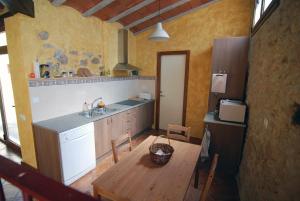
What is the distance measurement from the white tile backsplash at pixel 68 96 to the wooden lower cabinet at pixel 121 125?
1.97 ft

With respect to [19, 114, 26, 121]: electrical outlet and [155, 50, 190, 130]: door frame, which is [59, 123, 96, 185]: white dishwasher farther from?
[155, 50, 190, 130]: door frame

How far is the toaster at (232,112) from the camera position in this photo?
2.45 m

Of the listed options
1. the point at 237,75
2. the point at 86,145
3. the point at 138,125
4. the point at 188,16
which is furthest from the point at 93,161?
the point at 188,16

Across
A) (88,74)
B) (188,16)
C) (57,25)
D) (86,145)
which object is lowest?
(86,145)

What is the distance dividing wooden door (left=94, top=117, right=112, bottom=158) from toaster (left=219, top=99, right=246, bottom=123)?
6.37 ft

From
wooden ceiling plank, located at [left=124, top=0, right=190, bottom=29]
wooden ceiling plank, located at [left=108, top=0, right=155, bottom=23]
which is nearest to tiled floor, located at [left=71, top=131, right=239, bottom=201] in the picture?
wooden ceiling plank, located at [left=108, top=0, right=155, bottom=23]

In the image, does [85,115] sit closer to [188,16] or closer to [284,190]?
[284,190]

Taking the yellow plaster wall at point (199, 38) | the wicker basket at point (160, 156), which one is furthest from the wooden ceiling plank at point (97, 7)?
the wicker basket at point (160, 156)

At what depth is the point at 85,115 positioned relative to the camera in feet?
9.21

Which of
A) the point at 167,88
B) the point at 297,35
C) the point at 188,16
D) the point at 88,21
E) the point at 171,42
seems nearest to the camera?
the point at 297,35

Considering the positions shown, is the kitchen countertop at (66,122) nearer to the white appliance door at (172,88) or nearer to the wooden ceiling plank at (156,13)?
the white appliance door at (172,88)

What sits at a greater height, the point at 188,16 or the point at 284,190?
the point at 188,16

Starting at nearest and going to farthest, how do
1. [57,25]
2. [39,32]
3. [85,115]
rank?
1. [39,32]
2. [57,25]
3. [85,115]

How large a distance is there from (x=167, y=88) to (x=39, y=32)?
2.81 meters
